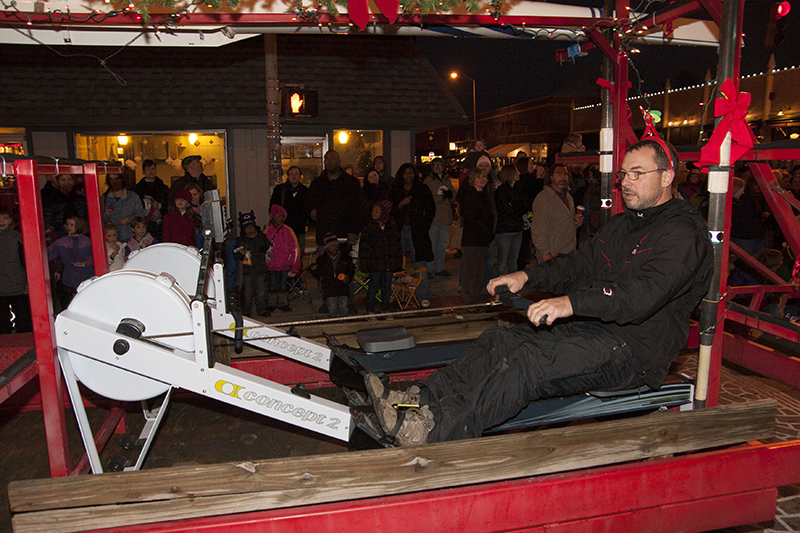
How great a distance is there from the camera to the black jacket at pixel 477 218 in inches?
311

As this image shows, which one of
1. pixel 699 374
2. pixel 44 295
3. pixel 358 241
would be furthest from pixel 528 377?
pixel 358 241

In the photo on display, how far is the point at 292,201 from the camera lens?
30.5 ft

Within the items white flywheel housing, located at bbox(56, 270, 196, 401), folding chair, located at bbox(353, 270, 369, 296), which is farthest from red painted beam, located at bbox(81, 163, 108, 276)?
folding chair, located at bbox(353, 270, 369, 296)

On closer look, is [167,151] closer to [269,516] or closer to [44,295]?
[44,295]

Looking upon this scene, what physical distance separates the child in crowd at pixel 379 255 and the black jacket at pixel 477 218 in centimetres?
105

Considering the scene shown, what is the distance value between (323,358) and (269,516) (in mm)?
1810

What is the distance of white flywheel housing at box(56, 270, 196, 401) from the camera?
3223mm

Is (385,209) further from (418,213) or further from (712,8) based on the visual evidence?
(712,8)

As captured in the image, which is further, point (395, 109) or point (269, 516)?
point (395, 109)

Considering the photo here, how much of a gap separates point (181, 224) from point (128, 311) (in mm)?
4476

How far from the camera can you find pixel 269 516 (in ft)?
8.71

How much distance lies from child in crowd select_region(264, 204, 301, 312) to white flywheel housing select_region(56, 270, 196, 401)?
4712 mm

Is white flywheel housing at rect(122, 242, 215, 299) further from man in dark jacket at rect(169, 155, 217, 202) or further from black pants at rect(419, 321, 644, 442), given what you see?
man in dark jacket at rect(169, 155, 217, 202)

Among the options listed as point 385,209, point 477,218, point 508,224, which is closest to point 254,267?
point 385,209
